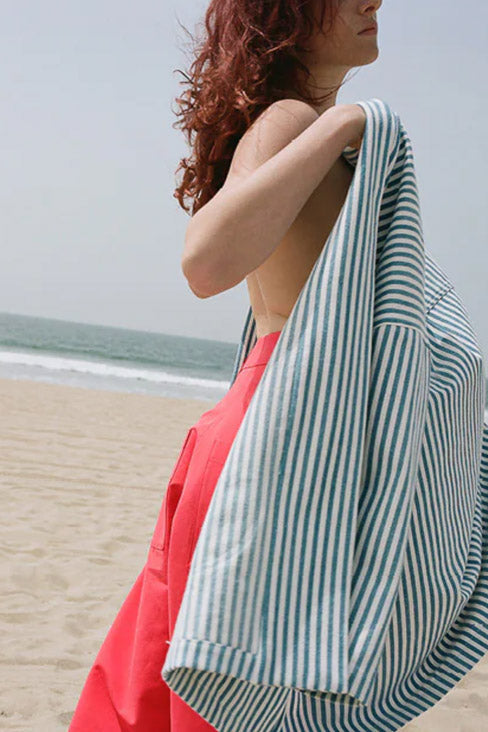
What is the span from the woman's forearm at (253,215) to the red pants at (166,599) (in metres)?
0.22

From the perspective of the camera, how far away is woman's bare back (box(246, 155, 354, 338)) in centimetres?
122

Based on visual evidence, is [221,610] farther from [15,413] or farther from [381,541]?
[15,413]

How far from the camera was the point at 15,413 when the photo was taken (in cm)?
957

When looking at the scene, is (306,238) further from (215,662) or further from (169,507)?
(215,662)

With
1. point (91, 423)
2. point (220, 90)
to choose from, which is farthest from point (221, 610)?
point (91, 423)

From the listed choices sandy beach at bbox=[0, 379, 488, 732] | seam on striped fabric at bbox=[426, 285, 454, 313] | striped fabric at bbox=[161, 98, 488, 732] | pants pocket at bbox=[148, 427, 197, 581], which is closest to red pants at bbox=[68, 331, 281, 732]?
pants pocket at bbox=[148, 427, 197, 581]

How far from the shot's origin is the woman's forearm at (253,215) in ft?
3.48

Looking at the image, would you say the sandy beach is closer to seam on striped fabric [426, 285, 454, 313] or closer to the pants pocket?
the pants pocket

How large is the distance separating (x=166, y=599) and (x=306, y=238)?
61 cm

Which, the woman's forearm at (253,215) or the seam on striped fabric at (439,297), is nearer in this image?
the woman's forearm at (253,215)

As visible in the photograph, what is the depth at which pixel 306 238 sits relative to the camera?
1227 mm

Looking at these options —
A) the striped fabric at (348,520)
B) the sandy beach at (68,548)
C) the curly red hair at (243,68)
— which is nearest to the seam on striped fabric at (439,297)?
the striped fabric at (348,520)

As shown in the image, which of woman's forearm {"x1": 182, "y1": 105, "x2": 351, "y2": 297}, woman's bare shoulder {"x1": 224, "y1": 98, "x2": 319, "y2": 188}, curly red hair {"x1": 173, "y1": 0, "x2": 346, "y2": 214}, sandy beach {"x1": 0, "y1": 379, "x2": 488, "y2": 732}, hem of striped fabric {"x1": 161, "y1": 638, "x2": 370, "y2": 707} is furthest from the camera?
sandy beach {"x1": 0, "y1": 379, "x2": 488, "y2": 732}

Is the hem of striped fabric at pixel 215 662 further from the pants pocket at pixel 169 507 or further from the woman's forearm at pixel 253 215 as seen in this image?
the woman's forearm at pixel 253 215
